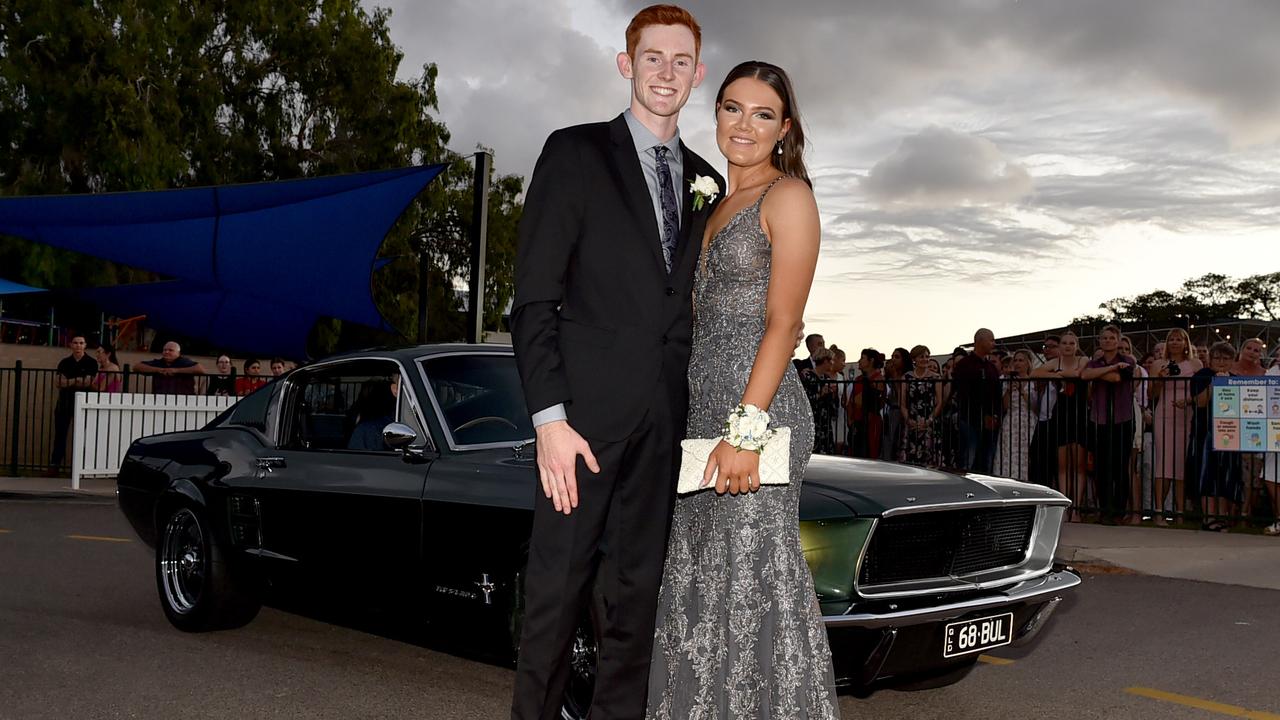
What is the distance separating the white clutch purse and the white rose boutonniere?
64 centimetres

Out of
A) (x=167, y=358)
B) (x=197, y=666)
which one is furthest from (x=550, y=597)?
(x=167, y=358)

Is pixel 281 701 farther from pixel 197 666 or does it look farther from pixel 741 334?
pixel 741 334

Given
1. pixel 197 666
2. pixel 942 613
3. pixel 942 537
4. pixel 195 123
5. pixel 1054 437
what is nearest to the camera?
pixel 942 613

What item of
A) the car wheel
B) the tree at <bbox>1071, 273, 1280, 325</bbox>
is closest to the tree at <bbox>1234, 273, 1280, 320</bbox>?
the tree at <bbox>1071, 273, 1280, 325</bbox>

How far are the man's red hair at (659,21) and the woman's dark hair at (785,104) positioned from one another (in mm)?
151

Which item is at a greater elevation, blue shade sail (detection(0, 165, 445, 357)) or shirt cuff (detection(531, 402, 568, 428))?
blue shade sail (detection(0, 165, 445, 357))

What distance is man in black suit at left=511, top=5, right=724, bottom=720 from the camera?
300 centimetres

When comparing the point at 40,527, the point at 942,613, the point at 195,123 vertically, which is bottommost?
the point at 40,527

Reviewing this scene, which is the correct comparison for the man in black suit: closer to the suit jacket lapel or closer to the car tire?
the suit jacket lapel

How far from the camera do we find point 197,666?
5.55 metres

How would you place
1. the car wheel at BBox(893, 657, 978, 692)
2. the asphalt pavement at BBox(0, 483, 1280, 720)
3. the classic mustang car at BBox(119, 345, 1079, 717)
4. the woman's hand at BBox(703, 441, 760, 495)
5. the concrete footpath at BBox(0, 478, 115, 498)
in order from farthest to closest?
the concrete footpath at BBox(0, 478, 115, 498) < the car wheel at BBox(893, 657, 978, 692) < the asphalt pavement at BBox(0, 483, 1280, 720) < the classic mustang car at BBox(119, 345, 1079, 717) < the woman's hand at BBox(703, 441, 760, 495)

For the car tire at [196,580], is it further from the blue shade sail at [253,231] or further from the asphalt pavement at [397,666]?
the blue shade sail at [253,231]

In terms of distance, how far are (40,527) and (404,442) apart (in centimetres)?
764

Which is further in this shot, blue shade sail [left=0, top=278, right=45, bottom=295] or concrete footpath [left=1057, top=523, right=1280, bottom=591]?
blue shade sail [left=0, top=278, right=45, bottom=295]
